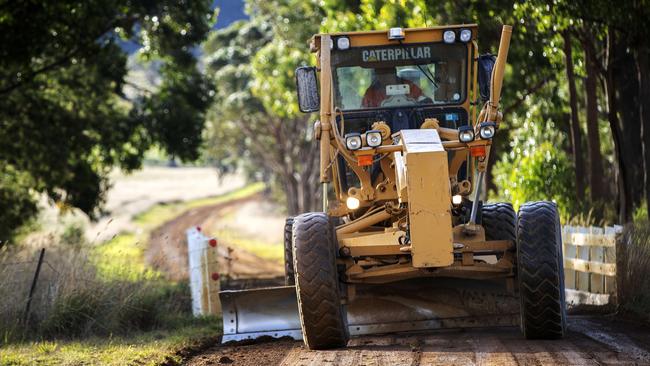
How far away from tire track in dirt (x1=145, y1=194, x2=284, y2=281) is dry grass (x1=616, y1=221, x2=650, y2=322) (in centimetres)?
575

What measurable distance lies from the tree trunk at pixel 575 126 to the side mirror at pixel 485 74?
945 centimetres

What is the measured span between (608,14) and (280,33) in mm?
28105

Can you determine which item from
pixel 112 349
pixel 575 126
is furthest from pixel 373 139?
pixel 575 126

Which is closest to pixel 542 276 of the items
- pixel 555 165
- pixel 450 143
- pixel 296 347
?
pixel 450 143

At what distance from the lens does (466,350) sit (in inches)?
451

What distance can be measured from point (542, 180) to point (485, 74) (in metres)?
13.1

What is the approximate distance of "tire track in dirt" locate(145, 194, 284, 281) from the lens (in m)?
22.3

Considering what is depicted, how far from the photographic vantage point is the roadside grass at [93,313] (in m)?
13.4

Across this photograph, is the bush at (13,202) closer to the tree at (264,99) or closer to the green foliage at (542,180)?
the green foliage at (542,180)

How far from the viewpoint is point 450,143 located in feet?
40.7

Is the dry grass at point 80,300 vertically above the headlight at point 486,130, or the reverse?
the headlight at point 486,130

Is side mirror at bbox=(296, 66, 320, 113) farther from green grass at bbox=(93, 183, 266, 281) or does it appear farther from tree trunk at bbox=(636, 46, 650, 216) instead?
tree trunk at bbox=(636, 46, 650, 216)

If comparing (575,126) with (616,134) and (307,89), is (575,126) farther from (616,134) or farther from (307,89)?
(307,89)

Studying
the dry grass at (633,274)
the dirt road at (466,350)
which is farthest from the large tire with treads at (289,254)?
the dry grass at (633,274)
